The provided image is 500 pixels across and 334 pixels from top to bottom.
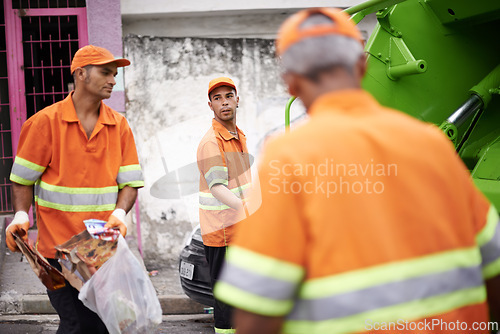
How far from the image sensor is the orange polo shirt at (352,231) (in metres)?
1.31

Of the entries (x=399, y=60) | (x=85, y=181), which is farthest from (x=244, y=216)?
(x=399, y=60)

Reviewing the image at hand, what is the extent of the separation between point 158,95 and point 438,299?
20.4ft

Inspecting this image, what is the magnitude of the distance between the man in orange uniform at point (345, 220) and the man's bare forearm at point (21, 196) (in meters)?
2.39

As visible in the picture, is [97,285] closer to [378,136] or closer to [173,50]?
[378,136]

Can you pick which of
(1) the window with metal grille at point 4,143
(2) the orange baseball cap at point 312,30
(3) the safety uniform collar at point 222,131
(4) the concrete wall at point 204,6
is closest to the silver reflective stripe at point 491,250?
(2) the orange baseball cap at point 312,30

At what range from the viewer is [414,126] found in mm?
1449

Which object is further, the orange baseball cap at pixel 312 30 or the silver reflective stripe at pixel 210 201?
the silver reflective stripe at pixel 210 201

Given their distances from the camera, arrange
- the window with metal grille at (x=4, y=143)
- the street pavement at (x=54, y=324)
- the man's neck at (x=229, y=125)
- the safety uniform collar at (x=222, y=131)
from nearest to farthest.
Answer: the safety uniform collar at (x=222, y=131) → the man's neck at (x=229, y=125) → the street pavement at (x=54, y=324) → the window with metal grille at (x=4, y=143)

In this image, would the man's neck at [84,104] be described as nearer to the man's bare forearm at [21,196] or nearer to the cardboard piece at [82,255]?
the man's bare forearm at [21,196]

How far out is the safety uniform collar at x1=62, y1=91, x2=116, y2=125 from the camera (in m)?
3.43

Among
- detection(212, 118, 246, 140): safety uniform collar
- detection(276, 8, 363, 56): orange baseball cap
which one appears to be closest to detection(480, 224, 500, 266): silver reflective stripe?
detection(276, 8, 363, 56): orange baseball cap

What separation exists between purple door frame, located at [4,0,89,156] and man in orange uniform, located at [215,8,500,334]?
6343 mm

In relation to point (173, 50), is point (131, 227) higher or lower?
lower

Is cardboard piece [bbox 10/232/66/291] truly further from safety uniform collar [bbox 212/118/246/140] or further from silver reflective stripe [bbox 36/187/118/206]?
safety uniform collar [bbox 212/118/246/140]
